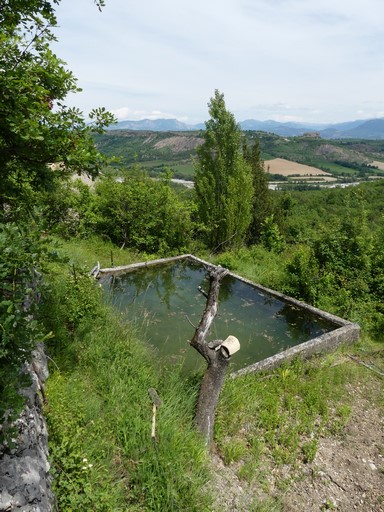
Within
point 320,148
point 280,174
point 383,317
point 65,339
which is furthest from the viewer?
point 320,148

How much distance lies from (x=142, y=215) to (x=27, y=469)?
10908 mm

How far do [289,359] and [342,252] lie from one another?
4.26 metres

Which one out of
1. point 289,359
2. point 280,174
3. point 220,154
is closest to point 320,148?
point 280,174

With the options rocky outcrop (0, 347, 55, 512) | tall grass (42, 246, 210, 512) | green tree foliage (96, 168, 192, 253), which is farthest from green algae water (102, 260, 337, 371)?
rocky outcrop (0, 347, 55, 512)

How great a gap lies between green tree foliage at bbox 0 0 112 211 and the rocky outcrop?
1.96 m

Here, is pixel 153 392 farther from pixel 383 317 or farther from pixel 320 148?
pixel 320 148

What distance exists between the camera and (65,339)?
173 inches

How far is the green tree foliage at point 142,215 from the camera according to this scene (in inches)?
494

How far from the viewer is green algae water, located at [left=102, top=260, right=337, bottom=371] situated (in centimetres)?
635

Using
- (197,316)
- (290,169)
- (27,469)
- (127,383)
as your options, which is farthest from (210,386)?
(290,169)

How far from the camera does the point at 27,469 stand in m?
2.10

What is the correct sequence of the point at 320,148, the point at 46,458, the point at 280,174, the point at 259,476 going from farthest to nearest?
the point at 320,148, the point at 280,174, the point at 259,476, the point at 46,458

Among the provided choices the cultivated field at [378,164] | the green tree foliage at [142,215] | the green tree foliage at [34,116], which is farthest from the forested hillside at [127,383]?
the cultivated field at [378,164]

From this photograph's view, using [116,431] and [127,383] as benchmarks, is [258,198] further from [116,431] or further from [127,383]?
[116,431]
